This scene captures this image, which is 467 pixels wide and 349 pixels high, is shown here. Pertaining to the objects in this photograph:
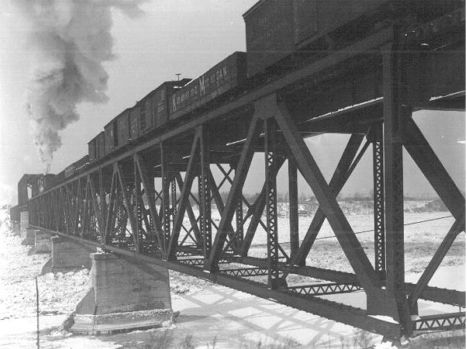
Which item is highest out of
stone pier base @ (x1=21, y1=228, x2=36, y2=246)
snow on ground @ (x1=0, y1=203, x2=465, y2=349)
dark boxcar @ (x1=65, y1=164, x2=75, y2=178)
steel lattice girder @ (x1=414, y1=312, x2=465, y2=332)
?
dark boxcar @ (x1=65, y1=164, x2=75, y2=178)

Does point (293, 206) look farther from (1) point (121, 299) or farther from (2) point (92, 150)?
(2) point (92, 150)

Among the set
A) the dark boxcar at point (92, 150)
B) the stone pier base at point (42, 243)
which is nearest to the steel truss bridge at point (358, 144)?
the dark boxcar at point (92, 150)

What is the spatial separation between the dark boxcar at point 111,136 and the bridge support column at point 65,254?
24918 millimetres

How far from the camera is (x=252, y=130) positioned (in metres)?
9.98

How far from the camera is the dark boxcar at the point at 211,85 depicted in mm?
10781

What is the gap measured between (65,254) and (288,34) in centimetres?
4236

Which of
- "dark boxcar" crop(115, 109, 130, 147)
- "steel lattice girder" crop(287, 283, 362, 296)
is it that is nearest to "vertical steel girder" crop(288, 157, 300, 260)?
"steel lattice girder" crop(287, 283, 362, 296)

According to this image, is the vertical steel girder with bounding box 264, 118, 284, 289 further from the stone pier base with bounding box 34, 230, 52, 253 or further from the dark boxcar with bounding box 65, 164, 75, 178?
the stone pier base with bounding box 34, 230, 52, 253

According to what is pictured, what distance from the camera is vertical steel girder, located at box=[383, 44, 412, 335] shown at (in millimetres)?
6215

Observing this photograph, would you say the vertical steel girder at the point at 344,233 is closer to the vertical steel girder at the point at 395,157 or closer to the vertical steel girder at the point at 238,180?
the vertical steel girder at the point at 395,157

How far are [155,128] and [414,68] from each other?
10758mm

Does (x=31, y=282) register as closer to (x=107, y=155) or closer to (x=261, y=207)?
(x=107, y=155)

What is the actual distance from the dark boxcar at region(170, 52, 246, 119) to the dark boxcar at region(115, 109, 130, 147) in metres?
6.31

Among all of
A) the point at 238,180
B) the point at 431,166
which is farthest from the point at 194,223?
the point at 431,166
